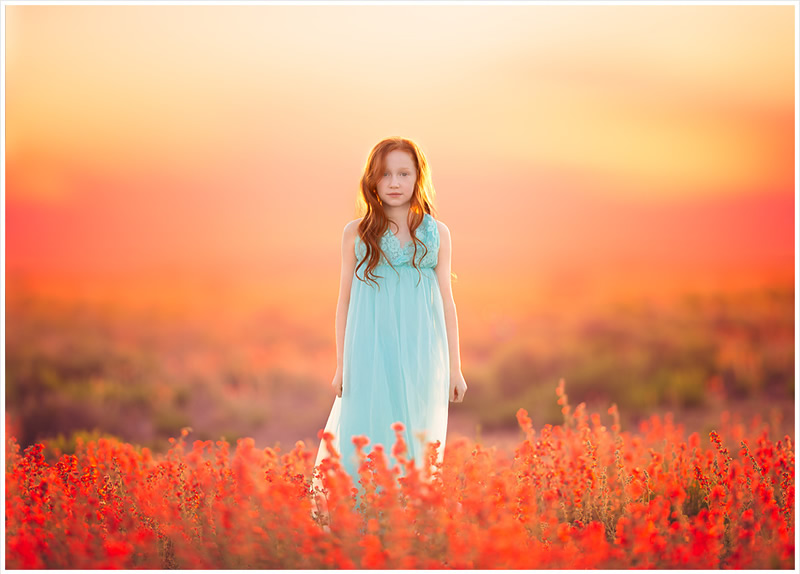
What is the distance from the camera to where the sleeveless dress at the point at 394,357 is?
11.4 feet

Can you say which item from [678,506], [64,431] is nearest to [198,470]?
A: [678,506]

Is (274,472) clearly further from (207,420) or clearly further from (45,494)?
(207,420)

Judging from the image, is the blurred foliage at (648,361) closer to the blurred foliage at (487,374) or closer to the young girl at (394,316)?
the blurred foliage at (487,374)

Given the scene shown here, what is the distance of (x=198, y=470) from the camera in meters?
3.84

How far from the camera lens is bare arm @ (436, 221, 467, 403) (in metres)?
3.55

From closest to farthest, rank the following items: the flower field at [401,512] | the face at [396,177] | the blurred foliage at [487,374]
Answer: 1. the flower field at [401,512]
2. the face at [396,177]
3. the blurred foliage at [487,374]

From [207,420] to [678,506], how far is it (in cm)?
680

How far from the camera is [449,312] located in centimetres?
357

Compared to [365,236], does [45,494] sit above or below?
below

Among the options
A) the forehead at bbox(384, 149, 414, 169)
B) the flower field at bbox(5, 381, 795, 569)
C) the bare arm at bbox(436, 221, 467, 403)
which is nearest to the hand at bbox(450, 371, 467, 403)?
the bare arm at bbox(436, 221, 467, 403)

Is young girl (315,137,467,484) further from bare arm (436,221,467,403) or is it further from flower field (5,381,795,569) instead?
flower field (5,381,795,569)

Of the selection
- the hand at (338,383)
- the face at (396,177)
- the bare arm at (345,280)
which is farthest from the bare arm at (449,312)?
the hand at (338,383)

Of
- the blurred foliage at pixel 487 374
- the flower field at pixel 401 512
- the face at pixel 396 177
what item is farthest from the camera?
the blurred foliage at pixel 487 374

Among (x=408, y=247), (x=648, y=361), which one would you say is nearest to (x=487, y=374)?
(x=648, y=361)
